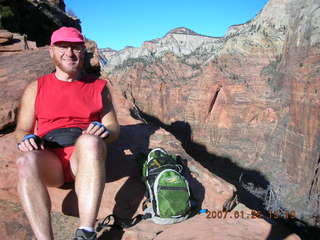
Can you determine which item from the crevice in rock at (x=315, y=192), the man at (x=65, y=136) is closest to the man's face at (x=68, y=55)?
the man at (x=65, y=136)

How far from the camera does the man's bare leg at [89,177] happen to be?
6.64ft

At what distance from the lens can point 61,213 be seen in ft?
9.52

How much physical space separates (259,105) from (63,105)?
45.1m

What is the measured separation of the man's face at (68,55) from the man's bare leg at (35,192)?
2.67ft

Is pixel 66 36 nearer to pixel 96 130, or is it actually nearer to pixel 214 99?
pixel 96 130

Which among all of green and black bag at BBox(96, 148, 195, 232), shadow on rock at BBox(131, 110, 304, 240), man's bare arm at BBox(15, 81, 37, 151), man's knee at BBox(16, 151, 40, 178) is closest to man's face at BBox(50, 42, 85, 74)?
man's bare arm at BBox(15, 81, 37, 151)

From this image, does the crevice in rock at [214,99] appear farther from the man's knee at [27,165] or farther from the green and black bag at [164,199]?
the man's knee at [27,165]

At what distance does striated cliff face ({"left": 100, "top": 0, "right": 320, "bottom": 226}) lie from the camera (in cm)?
2966

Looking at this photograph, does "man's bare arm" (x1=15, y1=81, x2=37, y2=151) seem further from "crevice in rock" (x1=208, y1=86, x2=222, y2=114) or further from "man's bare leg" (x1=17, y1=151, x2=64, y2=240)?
"crevice in rock" (x1=208, y1=86, x2=222, y2=114)

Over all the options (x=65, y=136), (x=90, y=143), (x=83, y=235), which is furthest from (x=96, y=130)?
(x=83, y=235)

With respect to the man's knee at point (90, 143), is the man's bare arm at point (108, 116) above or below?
above

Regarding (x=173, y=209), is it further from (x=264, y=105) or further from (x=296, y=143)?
(x=264, y=105)

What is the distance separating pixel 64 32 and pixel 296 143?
34.2 m

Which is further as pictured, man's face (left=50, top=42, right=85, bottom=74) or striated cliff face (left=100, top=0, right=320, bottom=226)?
striated cliff face (left=100, top=0, right=320, bottom=226)
